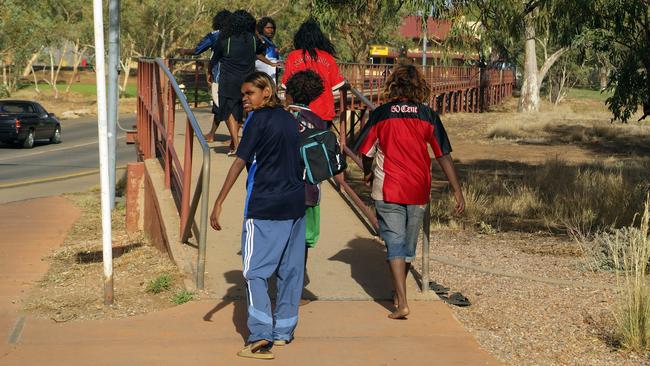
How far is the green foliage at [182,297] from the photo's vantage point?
21.6 ft

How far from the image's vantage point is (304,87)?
252 inches

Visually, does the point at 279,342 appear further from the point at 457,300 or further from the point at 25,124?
the point at 25,124

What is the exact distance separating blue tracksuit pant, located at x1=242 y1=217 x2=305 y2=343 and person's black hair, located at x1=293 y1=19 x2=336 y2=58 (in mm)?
3373

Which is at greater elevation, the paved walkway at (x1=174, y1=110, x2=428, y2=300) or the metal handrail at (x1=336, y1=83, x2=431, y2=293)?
the metal handrail at (x1=336, y1=83, x2=431, y2=293)

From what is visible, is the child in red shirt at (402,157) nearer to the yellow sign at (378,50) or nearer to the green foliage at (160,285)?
the green foliage at (160,285)

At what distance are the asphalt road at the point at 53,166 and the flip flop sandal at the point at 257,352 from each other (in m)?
13.9

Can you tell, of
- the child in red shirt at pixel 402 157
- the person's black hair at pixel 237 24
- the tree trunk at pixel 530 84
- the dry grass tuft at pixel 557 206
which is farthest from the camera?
the tree trunk at pixel 530 84

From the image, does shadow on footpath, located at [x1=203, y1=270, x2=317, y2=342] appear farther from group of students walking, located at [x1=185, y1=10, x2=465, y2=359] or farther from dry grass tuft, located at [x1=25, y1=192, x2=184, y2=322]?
dry grass tuft, located at [x1=25, y1=192, x2=184, y2=322]

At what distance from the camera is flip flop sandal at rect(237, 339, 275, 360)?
5.48 metres

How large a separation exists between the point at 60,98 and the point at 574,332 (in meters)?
55.6

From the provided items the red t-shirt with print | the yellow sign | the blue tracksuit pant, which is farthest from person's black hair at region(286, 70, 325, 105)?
the yellow sign

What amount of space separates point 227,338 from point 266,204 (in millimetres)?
885

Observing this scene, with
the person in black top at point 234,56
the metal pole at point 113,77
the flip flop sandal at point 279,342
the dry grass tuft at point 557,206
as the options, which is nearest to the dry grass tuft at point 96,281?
the flip flop sandal at point 279,342

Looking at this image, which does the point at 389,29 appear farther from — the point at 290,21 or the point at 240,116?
the point at 240,116
